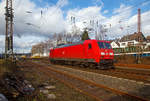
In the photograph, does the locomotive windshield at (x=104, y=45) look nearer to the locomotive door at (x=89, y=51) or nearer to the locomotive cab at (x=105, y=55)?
the locomotive cab at (x=105, y=55)

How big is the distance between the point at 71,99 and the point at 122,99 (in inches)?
86.7

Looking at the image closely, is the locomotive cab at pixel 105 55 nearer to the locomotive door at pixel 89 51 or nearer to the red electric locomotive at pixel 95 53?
the red electric locomotive at pixel 95 53

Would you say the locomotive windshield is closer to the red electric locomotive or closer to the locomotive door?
the red electric locomotive

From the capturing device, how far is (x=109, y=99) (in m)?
5.55

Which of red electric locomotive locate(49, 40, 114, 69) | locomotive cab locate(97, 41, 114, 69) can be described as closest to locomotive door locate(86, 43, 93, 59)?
red electric locomotive locate(49, 40, 114, 69)

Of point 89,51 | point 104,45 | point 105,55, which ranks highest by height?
point 104,45

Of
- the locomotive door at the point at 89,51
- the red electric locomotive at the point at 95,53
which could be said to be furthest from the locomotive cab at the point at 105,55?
the locomotive door at the point at 89,51

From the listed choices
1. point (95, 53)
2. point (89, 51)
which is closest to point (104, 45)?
point (95, 53)

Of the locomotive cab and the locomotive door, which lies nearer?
the locomotive cab

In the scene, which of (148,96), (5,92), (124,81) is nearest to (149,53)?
(124,81)

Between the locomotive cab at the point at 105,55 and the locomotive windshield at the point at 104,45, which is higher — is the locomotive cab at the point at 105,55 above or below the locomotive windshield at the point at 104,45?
below

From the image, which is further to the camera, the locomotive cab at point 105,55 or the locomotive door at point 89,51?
the locomotive door at point 89,51

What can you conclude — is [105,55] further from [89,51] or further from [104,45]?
[89,51]

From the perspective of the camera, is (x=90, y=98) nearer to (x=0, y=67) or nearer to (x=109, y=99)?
(x=109, y=99)
